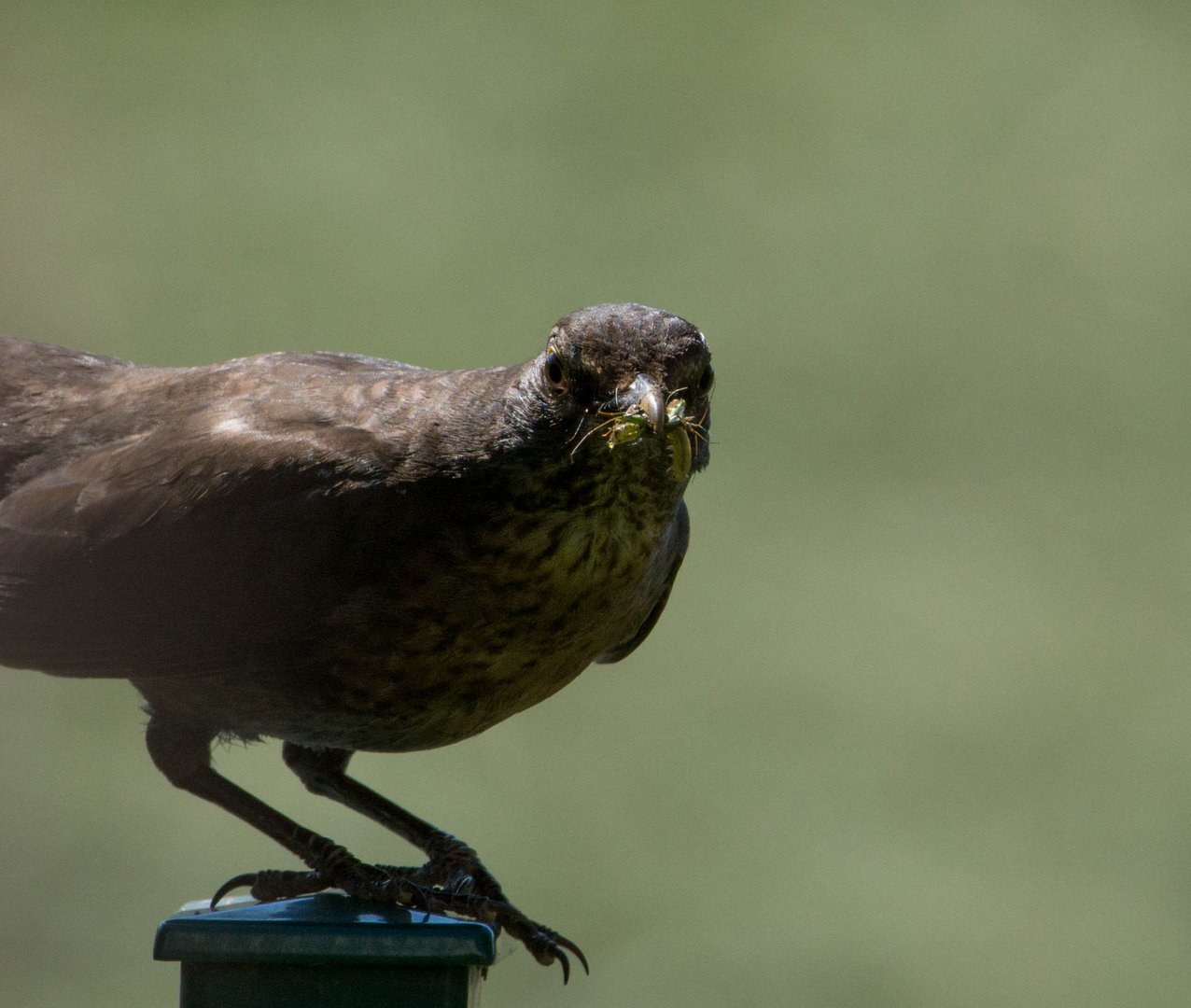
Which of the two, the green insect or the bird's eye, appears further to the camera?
the bird's eye

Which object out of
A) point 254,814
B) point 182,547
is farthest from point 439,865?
point 182,547

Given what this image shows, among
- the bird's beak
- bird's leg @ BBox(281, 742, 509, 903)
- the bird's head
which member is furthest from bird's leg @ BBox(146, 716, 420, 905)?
the bird's beak

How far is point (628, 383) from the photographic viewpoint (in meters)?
3.33

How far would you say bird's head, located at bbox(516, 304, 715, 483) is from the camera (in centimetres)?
330

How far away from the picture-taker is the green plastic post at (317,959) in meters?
2.78

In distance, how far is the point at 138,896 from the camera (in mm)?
8055

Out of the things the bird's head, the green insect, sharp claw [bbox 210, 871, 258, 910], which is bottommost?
sharp claw [bbox 210, 871, 258, 910]

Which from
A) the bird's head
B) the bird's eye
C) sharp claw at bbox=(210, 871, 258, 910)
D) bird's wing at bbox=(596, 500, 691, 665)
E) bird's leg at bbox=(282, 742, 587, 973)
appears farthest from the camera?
bird's wing at bbox=(596, 500, 691, 665)

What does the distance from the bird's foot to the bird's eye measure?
3.45ft

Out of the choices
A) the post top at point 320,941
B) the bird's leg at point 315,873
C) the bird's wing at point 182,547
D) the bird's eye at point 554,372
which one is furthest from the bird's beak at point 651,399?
the bird's leg at point 315,873

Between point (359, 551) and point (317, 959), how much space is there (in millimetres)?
1129

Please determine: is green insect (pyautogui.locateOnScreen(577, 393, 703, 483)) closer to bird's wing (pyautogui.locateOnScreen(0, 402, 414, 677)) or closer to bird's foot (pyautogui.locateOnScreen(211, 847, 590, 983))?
bird's wing (pyautogui.locateOnScreen(0, 402, 414, 677))

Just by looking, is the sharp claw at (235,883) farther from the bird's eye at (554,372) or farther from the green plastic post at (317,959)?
the bird's eye at (554,372)

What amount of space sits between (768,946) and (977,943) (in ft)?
3.25
